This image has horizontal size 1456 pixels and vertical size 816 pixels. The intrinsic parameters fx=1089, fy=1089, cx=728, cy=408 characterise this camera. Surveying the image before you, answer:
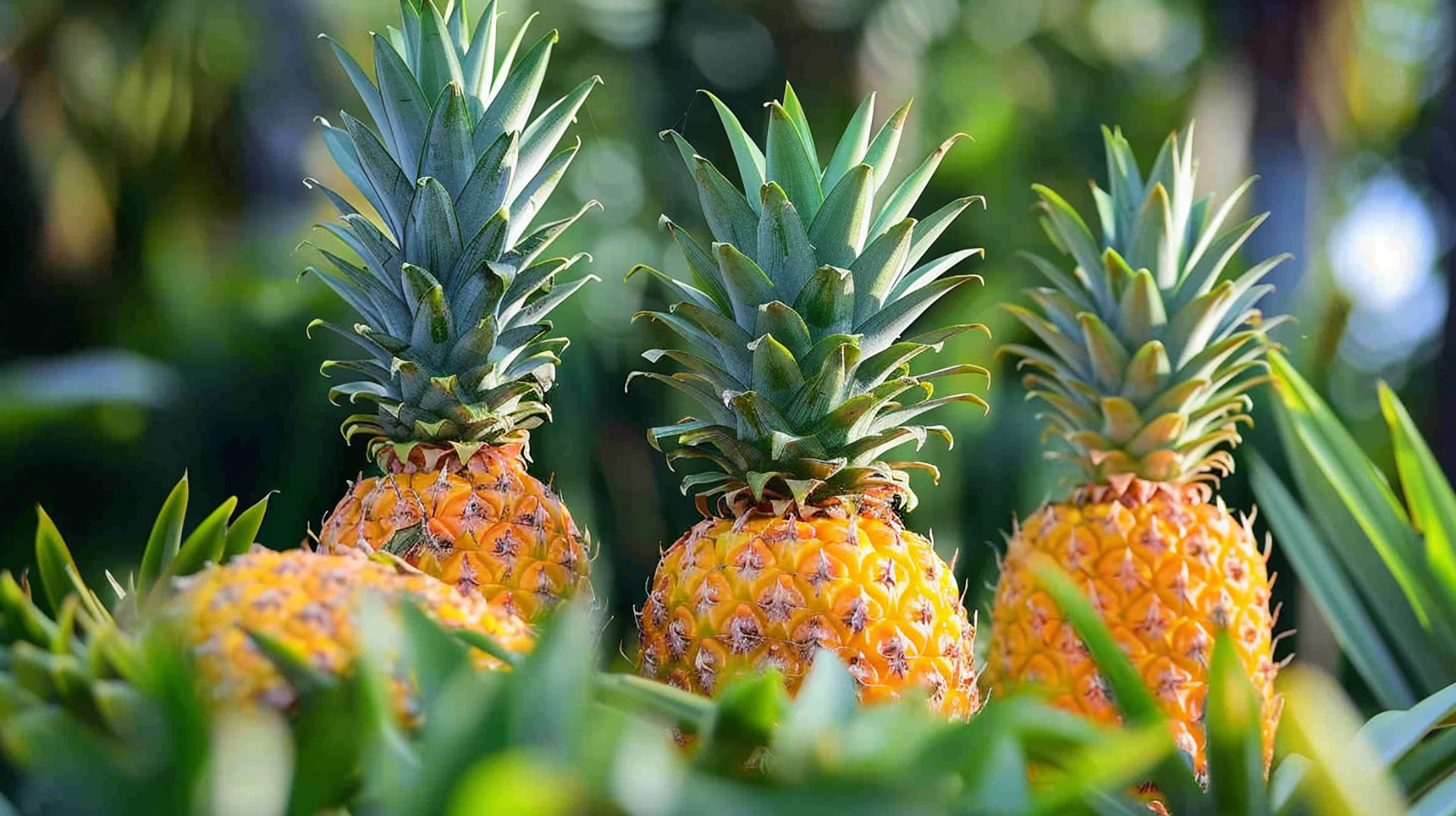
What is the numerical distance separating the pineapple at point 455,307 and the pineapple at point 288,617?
28cm

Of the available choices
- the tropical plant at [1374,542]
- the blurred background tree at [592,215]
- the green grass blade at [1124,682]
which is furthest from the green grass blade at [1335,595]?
the green grass blade at [1124,682]

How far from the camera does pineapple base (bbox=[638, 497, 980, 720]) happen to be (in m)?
1.01

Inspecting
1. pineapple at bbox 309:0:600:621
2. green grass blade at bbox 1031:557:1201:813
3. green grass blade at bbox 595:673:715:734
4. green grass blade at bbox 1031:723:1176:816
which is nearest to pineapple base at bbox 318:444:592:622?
pineapple at bbox 309:0:600:621

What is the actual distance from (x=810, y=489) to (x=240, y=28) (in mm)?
3090

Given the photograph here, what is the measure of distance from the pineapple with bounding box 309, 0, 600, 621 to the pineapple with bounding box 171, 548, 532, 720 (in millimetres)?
283

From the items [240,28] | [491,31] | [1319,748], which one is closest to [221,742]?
[1319,748]

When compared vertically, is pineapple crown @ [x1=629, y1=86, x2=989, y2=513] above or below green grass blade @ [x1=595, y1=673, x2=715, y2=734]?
above

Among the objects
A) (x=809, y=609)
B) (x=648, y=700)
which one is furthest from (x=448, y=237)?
(x=648, y=700)

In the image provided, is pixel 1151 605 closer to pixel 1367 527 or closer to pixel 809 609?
pixel 1367 527

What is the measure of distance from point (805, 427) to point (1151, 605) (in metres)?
0.52

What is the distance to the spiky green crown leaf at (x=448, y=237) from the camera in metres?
1.13

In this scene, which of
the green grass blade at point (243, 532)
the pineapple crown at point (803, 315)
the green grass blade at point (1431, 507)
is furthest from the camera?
the green grass blade at point (1431, 507)

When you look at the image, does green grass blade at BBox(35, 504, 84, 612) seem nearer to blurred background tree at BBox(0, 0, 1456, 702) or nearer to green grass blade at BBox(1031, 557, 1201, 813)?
blurred background tree at BBox(0, 0, 1456, 702)

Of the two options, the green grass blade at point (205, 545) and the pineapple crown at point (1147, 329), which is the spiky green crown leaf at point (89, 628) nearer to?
the green grass blade at point (205, 545)
